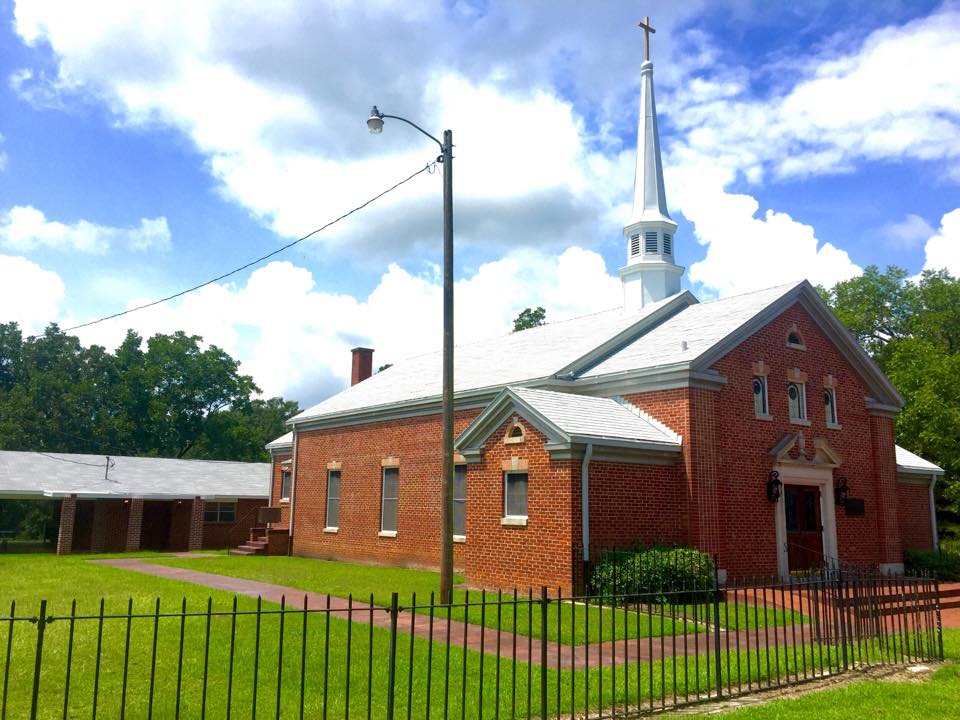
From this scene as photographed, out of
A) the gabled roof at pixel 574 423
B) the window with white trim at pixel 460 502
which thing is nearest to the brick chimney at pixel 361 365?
the window with white trim at pixel 460 502

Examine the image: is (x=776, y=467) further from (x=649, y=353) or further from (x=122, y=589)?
(x=122, y=589)

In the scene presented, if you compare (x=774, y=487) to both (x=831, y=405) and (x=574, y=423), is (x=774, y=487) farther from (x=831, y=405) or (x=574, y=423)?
(x=574, y=423)

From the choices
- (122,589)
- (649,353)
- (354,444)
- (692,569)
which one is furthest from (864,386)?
(122,589)

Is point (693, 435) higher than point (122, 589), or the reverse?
point (693, 435)

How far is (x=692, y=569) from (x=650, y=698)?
722 cm

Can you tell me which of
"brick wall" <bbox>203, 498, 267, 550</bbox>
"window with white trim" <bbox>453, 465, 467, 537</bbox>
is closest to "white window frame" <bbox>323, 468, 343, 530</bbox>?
"window with white trim" <bbox>453, 465, 467, 537</bbox>

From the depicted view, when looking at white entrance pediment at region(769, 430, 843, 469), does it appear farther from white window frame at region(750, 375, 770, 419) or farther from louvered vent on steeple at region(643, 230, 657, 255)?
louvered vent on steeple at region(643, 230, 657, 255)

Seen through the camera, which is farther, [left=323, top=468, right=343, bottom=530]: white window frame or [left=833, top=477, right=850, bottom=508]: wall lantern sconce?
[left=323, top=468, right=343, bottom=530]: white window frame

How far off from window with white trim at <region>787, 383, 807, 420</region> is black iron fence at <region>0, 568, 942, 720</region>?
7.61 meters

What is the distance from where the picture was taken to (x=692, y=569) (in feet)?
51.1

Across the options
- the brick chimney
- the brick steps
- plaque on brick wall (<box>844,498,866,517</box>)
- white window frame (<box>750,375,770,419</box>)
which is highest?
the brick chimney

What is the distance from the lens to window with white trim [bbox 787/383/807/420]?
2094cm

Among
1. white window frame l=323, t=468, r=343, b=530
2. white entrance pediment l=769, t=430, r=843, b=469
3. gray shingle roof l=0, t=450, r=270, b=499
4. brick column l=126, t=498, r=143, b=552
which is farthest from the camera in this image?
brick column l=126, t=498, r=143, b=552

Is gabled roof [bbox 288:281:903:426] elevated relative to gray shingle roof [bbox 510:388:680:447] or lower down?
elevated
